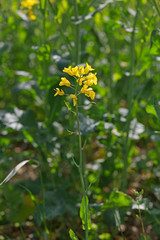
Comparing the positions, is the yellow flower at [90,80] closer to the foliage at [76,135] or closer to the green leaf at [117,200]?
the foliage at [76,135]

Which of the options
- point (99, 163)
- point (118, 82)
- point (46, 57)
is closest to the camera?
point (46, 57)

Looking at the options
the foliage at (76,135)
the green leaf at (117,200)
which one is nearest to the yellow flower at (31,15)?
the foliage at (76,135)

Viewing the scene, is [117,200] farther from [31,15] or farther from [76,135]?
[31,15]

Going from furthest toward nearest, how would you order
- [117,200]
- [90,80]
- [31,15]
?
[31,15]
[117,200]
[90,80]

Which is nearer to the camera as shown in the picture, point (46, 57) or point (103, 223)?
point (46, 57)

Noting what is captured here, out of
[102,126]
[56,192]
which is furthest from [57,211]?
[102,126]

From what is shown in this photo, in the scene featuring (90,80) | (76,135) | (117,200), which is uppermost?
(90,80)

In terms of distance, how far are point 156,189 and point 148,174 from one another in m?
0.83

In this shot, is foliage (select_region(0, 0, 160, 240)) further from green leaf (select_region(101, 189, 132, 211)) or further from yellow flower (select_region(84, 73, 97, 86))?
yellow flower (select_region(84, 73, 97, 86))

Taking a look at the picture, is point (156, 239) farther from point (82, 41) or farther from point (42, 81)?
point (82, 41)

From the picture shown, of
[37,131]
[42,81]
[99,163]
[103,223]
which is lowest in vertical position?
[103,223]

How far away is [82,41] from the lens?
2.17 metres

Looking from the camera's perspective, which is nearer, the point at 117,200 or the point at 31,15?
the point at 117,200

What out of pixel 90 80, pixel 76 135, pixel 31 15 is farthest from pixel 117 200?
pixel 31 15
